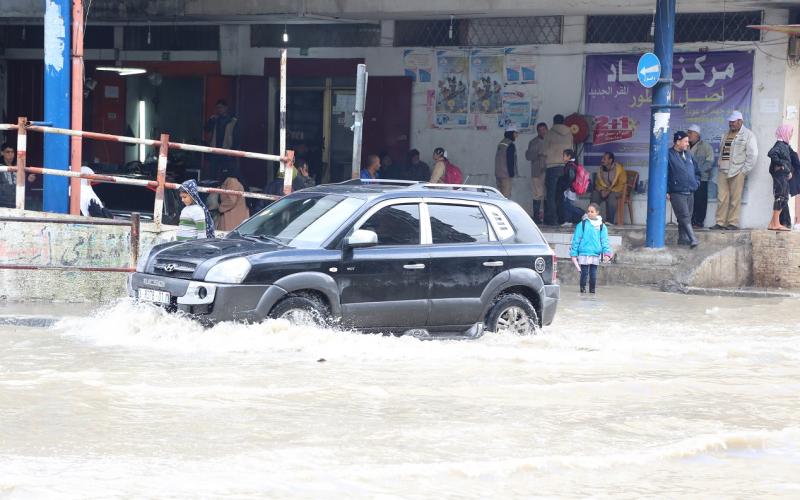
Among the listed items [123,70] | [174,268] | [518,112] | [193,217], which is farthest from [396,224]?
[123,70]

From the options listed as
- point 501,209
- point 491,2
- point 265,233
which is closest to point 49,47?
point 265,233

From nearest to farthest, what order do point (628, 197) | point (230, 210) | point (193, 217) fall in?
point (193, 217) → point (230, 210) → point (628, 197)

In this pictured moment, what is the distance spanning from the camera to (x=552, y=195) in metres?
21.5

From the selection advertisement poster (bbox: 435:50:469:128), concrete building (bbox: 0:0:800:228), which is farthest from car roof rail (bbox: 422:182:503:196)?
advertisement poster (bbox: 435:50:469:128)

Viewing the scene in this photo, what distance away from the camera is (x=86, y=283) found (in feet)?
47.5

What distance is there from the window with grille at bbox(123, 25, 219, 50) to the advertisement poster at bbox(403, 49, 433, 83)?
4018mm

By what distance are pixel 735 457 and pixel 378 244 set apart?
3.99 m

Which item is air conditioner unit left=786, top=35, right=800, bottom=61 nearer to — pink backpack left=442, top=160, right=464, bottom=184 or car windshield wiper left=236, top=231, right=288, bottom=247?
pink backpack left=442, top=160, right=464, bottom=184

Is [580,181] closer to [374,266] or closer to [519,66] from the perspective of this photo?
[519,66]

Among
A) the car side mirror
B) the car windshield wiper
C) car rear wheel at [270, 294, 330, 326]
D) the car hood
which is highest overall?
the car side mirror

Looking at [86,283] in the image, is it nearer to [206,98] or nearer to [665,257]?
[665,257]

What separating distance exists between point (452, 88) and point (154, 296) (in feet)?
41.6

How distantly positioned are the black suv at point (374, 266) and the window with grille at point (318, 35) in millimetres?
11298

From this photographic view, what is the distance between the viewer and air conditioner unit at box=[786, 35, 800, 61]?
2003 cm
